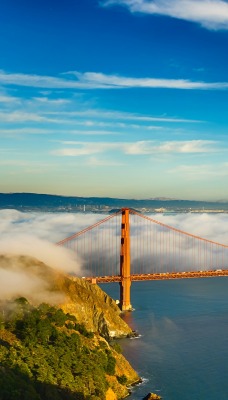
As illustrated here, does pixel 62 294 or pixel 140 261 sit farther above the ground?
pixel 62 294

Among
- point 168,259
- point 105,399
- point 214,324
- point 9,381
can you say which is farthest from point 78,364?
point 168,259

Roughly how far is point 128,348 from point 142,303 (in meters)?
30.1

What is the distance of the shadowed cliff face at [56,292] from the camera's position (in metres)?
56.9

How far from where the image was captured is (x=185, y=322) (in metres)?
74.7

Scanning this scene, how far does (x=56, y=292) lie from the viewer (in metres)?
57.7

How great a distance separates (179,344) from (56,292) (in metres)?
14.3

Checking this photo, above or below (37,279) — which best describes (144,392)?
below

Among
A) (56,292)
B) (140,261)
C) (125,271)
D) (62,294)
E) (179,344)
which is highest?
(56,292)

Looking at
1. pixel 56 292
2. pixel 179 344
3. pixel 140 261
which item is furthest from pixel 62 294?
pixel 140 261

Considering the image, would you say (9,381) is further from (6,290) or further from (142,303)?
(142,303)

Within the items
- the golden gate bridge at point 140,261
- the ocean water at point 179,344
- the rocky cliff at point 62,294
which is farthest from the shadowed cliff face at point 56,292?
the golden gate bridge at point 140,261

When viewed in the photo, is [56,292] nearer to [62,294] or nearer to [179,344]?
[62,294]

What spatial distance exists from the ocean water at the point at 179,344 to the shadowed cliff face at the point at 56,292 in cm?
317

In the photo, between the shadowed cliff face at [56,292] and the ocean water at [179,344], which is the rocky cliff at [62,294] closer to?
the shadowed cliff face at [56,292]
